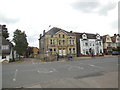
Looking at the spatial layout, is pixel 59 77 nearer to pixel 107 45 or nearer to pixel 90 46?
pixel 90 46

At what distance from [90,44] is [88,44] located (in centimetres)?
114

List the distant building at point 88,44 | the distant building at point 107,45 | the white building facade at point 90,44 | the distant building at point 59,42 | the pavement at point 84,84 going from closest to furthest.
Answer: the pavement at point 84,84
the distant building at point 59,42
the distant building at point 88,44
the white building facade at point 90,44
the distant building at point 107,45

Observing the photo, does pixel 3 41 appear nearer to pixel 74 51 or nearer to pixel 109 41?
pixel 74 51

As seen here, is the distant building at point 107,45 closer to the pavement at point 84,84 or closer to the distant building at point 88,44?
the distant building at point 88,44

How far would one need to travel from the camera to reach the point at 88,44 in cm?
5150

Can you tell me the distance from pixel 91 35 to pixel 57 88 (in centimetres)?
4774

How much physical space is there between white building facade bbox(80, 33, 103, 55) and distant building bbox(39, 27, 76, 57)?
4952 mm

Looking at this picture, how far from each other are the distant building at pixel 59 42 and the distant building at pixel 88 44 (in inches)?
168

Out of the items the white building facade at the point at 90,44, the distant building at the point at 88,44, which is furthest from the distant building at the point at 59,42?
the white building facade at the point at 90,44

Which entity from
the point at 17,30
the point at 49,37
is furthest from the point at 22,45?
the point at 49,37

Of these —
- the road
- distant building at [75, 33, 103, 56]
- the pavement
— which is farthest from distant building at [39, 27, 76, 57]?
the pavement

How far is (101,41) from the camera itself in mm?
55031

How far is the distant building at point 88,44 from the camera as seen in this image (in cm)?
5028

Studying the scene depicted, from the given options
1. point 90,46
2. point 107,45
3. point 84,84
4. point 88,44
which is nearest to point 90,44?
point 90,46
